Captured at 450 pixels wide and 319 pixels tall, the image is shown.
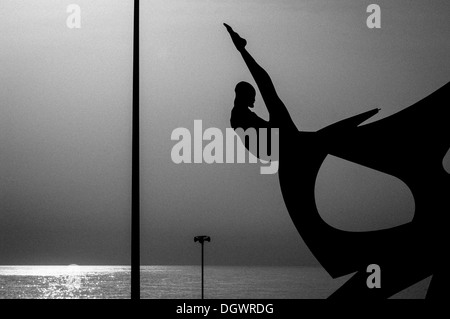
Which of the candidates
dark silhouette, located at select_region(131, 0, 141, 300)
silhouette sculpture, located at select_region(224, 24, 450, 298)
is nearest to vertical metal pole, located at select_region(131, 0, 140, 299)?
dark silhouette, located at select_region(131, 0, 141, 300)

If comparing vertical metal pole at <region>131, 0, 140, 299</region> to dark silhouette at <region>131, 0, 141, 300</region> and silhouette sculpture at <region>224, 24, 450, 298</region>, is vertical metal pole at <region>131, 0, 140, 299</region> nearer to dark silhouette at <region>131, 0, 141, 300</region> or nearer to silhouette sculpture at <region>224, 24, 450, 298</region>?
dark silhouette at <region>131, 0, 141, 300</region>

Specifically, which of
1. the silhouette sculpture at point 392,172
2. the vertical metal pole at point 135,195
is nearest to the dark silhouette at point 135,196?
the vertical metal pole at point 135,195

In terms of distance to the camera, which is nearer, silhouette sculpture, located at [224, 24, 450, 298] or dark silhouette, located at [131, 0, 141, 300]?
dark silhouette, located at [131, 0, 141, 300]

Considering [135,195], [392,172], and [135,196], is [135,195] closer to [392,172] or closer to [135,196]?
[135,196]

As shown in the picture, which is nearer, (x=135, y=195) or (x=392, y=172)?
(x=135, y=195)

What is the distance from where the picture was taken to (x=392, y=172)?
29.8 ft

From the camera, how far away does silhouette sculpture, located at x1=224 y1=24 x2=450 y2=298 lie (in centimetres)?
893

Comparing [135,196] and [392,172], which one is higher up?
[392,172]

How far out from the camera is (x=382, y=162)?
906 centimetres

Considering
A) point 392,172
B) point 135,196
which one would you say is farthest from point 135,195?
point 392,172

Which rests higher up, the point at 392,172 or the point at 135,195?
the point at 392,172

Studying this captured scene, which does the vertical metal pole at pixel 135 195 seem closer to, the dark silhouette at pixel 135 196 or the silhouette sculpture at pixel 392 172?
the dark silhouette at pixel 135 196

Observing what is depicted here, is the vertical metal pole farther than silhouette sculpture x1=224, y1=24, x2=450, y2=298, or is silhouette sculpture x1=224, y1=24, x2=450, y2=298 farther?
silhouette sculpture x1=224, y1=24, x2=450, y2=298
